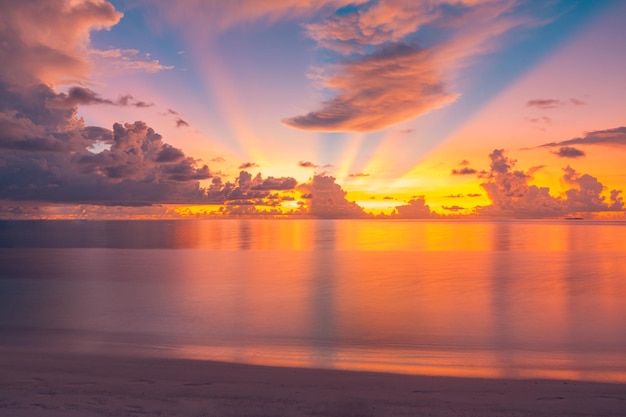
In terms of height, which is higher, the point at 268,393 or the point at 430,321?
the point at 268,393

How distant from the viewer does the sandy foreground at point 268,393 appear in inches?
365

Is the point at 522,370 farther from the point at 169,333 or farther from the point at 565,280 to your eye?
the point at 565,280

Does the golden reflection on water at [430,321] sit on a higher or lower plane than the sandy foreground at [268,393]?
lower

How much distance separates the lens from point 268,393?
412 inches

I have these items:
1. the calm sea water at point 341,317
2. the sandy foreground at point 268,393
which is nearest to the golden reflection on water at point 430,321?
the calm sea water at point 341,317

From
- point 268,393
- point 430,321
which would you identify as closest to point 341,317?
point 430,321

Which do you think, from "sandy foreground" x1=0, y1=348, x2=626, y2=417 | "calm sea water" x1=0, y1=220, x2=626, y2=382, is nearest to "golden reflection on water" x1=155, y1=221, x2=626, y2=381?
"calm sea water" x1=0, y1=220, x2=626, y2=382

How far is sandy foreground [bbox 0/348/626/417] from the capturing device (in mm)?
9266

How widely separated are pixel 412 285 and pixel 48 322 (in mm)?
25725

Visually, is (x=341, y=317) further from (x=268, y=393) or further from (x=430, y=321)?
(x=268, y=393)

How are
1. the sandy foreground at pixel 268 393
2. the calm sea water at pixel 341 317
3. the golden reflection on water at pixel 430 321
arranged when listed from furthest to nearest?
1. the calm sea water at pixel 341 317
2. the golden reflection on water at pixel 430 321
3. the sandy foreground at pixel 268 393

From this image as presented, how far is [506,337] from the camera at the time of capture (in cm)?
1870

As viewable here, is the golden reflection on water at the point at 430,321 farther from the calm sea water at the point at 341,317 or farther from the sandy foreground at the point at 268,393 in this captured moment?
the sandy foreground at the point at 268,393

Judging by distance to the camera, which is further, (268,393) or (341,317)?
(341,317)
